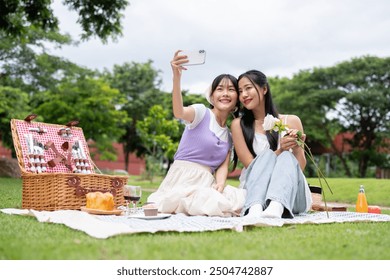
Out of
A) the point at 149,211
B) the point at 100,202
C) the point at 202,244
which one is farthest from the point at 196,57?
the point at 202,244

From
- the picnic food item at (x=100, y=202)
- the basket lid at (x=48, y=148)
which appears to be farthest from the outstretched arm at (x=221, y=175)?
the basket lid at (x=48, y=148)

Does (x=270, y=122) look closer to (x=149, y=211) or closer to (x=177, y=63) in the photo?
(x=177, y=63)

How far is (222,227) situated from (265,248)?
0.70 m

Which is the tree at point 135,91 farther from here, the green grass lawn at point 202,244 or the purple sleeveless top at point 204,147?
the green grass lawn at point 202,244

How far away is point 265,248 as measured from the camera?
2.46 meters

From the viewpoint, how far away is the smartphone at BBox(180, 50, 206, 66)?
13.0 feet

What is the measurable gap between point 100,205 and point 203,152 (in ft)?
3.41

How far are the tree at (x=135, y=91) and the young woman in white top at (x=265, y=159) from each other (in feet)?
80.6

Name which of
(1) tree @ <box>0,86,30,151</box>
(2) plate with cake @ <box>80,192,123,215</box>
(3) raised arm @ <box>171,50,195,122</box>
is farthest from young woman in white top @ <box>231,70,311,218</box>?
(1) tree @ <box>0,86,30,151</box>

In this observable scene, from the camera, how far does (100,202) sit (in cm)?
408

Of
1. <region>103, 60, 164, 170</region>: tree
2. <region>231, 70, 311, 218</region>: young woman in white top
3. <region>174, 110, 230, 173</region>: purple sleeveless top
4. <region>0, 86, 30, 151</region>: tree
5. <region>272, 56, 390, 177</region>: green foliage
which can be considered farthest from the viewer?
<region>103, 60, 164, 170</region>: tree

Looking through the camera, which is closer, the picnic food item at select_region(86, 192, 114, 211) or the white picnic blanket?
the white picnic blanket

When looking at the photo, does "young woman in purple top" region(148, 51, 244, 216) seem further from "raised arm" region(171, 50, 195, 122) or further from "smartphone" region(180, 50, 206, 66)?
"smartphone" region(180, 50, 206, 66)

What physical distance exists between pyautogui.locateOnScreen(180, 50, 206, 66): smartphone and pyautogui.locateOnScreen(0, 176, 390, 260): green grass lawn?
1452mm
